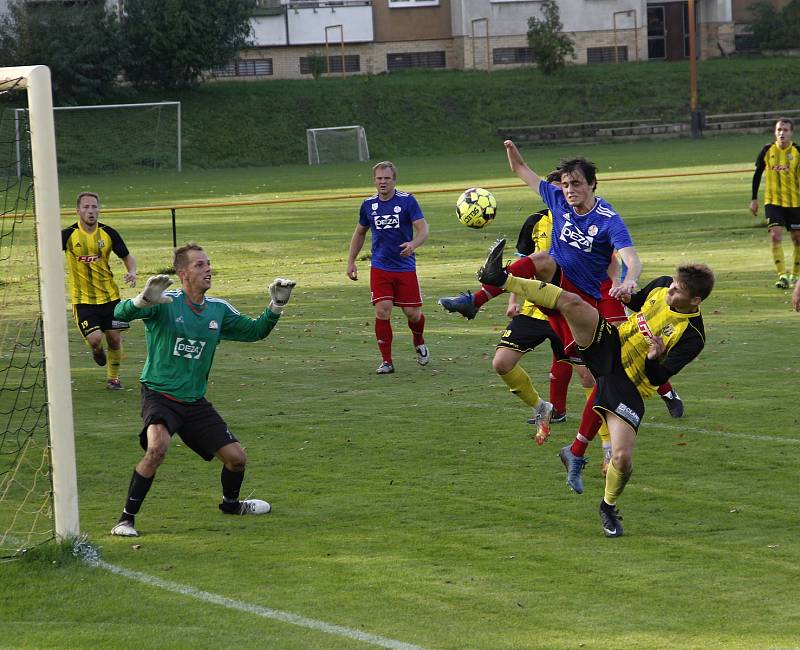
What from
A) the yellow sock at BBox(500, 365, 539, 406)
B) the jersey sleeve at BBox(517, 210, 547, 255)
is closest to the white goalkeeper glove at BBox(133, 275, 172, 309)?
the yellow sock at BBox(500, 365, 539, 406)

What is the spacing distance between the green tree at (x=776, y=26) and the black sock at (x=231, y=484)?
60.0 metres

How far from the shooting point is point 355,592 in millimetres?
6598

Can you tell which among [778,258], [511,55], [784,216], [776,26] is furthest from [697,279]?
[776,26]

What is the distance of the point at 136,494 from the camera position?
25.2ft

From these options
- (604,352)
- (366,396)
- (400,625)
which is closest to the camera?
(400,625)

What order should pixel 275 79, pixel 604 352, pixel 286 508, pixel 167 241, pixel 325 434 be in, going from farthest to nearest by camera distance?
pixel 275 79
pixel 167 241
pixel 325 434
pixel 286 508
pixel 604 352

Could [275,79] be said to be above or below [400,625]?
above

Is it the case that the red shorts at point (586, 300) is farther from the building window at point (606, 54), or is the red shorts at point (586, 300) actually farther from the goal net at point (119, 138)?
the building window at point (606, 54)

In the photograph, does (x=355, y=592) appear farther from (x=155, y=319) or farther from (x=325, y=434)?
(x=325, y=434)

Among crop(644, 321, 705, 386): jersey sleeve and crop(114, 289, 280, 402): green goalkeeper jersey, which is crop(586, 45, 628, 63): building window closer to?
crop(644, 321, 705, 386): jersey sleeve

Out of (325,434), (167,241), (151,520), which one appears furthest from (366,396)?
(167,241)

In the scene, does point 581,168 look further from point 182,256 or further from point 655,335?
point 182,256

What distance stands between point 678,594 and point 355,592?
163 cm

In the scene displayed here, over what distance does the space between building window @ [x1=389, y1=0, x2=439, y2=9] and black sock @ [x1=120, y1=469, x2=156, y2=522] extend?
187 ft
